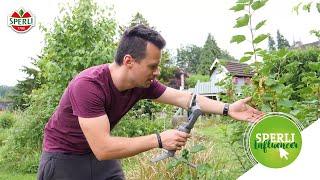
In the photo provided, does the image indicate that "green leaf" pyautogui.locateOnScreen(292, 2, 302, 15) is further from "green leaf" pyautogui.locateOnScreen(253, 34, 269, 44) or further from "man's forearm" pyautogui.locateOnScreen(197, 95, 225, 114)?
"man's forearm" pyautogui.locateOnScreen(197, 95, 225, 114)

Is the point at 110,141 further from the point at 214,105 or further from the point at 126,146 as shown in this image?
the point at 214,105

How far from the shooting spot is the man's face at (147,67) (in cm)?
259

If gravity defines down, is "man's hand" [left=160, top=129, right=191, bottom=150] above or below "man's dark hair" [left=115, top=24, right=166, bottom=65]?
below

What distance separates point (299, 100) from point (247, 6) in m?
0.59

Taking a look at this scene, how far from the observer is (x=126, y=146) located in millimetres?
2406

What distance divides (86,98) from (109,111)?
333mm

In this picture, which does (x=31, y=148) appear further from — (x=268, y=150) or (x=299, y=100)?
(x=268, y=150)

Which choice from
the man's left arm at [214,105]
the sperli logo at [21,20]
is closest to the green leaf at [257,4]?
the man's left arm at [214,105]

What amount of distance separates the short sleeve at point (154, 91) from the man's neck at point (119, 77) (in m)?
0.34

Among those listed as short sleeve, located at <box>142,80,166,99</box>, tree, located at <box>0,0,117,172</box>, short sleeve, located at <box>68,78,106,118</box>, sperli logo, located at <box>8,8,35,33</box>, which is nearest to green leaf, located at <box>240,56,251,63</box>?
short sleeve, located at <box>68,78,106,118</box>

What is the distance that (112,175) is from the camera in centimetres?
315

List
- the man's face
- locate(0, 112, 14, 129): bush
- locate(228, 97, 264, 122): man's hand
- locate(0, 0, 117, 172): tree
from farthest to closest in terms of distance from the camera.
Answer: locate(0, 112, 14, 129): bush, locate(0, 0, 117, 172): tree, the man's face, locate(228, 97, 264, 122): man's hand

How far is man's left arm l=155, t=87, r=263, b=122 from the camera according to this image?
2.53 meters

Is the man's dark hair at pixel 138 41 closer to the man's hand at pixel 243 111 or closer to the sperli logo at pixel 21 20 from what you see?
the man's hand at pixel 243 111
